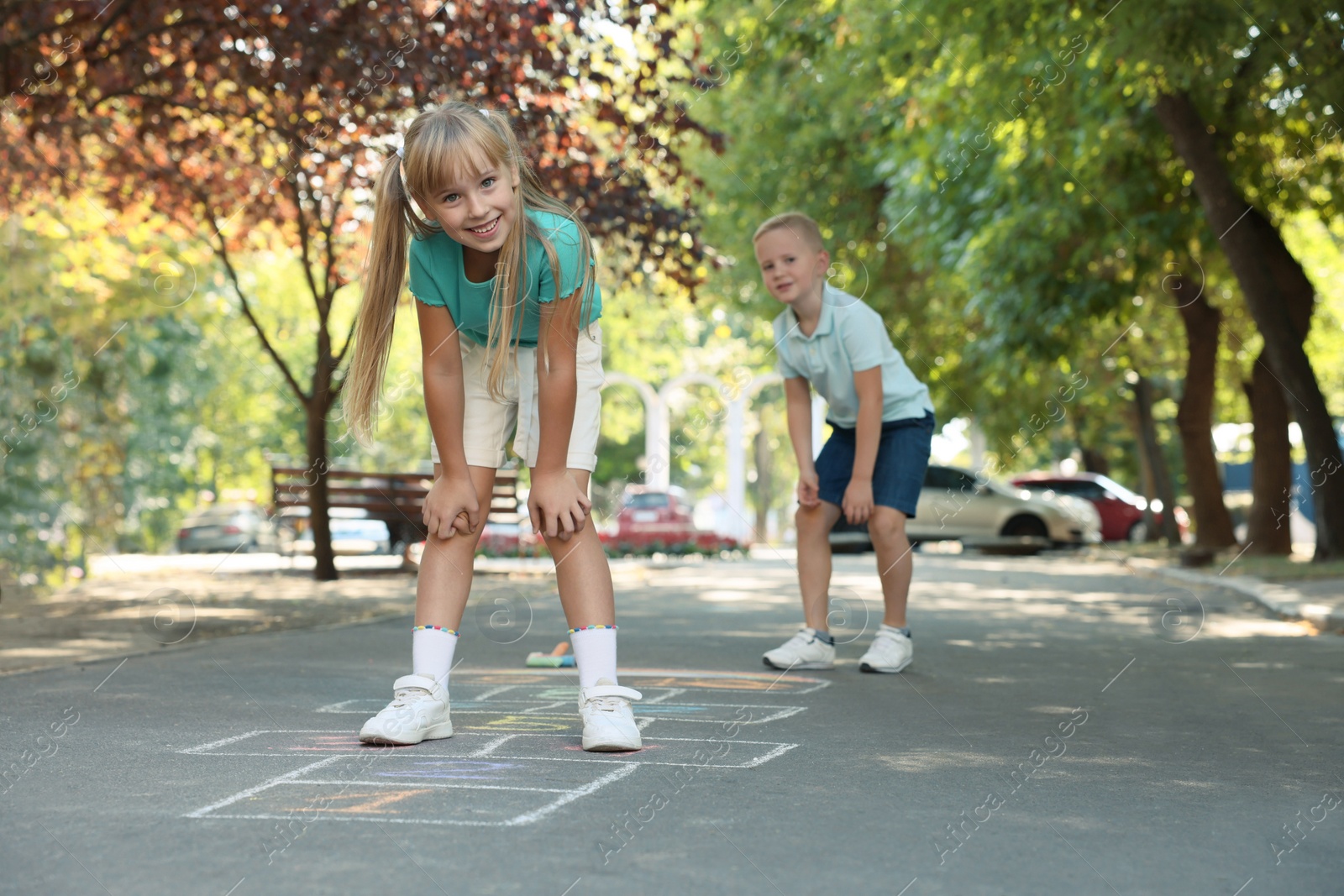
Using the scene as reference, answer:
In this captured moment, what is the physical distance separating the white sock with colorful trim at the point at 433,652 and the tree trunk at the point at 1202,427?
1738 centimetres

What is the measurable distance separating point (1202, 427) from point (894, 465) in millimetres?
15512

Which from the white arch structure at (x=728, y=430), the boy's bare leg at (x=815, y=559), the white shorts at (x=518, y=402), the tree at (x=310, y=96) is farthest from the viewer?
the white arch structure at (x=728, y=430)

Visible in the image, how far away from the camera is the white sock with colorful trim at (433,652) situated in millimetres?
4414

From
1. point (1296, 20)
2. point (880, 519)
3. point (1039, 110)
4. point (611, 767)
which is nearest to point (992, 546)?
point (1039, 110)

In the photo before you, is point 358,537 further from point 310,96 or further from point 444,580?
point 444,580

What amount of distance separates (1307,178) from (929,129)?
161 inches

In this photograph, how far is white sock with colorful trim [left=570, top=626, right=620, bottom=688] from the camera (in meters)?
4.41

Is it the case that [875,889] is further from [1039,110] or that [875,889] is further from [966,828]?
[1039,110]

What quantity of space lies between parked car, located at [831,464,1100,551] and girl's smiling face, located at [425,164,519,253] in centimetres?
2141

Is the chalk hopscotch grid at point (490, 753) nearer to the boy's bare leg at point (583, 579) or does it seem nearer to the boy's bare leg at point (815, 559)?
the boy's bare leg at point (583, 579)

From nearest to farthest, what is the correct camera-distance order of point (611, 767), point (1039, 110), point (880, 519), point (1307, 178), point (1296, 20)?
point (611, 767)
point (880, 519)
point (1296, 20)
point (1039, 110)
point (1307, 178)

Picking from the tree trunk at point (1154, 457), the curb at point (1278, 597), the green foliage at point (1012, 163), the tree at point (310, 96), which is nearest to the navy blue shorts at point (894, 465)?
the curb at point (1278, 597)

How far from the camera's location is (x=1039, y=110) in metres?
14.8

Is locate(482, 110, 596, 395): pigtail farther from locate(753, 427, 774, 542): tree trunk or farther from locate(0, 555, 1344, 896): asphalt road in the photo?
locate(753, 427, 774, 542): tree trunk
